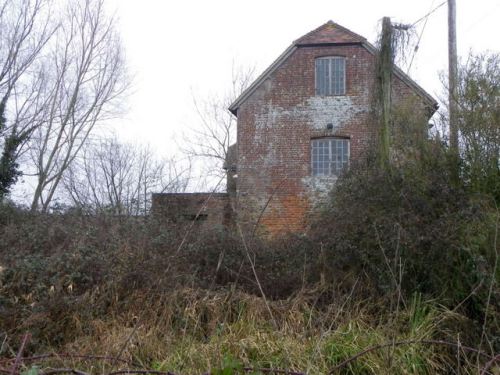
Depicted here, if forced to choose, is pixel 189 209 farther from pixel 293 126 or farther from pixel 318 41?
pixel 318 41

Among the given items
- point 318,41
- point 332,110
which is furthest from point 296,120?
point 318,41

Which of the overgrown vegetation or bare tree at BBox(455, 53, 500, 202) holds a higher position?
bare tree at BBox(455, 53, 500, 202)

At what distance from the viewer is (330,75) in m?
20.4

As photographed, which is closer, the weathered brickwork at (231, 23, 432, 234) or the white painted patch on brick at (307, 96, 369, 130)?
the weathered brickwork at (231, 23, 432, 234)

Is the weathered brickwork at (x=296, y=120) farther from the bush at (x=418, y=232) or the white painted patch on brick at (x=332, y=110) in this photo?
the bush at (x=418, y=232)

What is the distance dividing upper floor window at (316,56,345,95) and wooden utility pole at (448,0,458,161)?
22.5 ft

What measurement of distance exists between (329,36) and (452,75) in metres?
9.20

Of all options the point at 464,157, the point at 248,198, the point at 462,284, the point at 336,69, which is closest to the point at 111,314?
the point at 462,284

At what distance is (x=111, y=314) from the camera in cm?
833

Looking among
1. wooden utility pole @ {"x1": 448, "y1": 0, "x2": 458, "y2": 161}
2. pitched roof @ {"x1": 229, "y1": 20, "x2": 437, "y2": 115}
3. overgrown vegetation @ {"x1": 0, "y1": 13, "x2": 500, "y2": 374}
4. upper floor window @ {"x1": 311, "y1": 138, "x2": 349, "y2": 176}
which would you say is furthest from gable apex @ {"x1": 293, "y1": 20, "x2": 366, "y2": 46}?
overgrown vegetation @ {"x1": 0, "y1": 13, "x2": 500, "y2": 374}

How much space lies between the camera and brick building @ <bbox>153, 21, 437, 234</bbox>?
1967 cm

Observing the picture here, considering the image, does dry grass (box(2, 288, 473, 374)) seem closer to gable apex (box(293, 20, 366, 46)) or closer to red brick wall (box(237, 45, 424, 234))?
red brick wall (box(237, 45, 424, 234))

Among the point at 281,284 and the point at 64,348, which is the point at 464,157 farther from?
the point at 64,348

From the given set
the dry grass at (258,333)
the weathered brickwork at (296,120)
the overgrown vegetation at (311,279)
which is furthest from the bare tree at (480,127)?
the weathered brickwork at (296,120)
